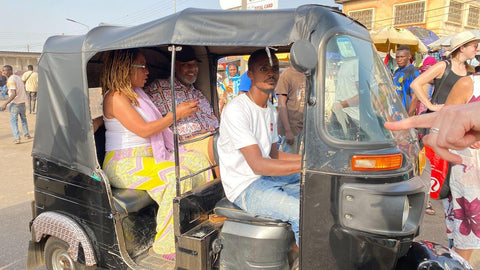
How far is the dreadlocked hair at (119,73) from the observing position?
2785mm

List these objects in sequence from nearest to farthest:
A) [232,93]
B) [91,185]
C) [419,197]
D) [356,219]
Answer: [356,219]
[419,197]
[91,185]
[232,93]

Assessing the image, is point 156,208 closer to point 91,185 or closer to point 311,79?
A: point 91,185

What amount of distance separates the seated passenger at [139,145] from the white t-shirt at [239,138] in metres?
0.39

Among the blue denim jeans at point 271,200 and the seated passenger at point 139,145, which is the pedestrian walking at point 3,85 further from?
the blue denim jeans at point 271,200

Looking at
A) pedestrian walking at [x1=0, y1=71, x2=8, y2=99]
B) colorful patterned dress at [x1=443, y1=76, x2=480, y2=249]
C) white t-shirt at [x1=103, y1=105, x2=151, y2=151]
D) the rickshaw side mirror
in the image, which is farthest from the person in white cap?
pedestrian walking at [x1=0, y1=71, x2=8, y2=99]

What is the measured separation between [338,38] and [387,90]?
594 mm

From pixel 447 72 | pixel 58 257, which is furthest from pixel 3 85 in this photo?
pixel 447 72

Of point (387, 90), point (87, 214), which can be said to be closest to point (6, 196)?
point (87, 214)

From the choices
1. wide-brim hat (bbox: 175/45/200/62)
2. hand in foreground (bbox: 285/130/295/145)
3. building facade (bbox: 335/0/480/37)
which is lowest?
hand in foreground (bbox: 285/130/295/145)

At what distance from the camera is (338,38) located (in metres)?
1.90

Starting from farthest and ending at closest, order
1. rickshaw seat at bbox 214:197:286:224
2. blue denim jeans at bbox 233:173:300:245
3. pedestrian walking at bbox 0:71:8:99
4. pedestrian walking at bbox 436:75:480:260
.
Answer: pedestrian walking at bbox 0:71:8:99 → pedestrian walking at bbox 436:75:480:260 → rickshaw seat at bbox 214:197:286:224 → blue denim jeans at bbox 233:173:300:245

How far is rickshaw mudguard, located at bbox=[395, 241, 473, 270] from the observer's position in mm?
1919

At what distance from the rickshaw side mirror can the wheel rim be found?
250 centimetres

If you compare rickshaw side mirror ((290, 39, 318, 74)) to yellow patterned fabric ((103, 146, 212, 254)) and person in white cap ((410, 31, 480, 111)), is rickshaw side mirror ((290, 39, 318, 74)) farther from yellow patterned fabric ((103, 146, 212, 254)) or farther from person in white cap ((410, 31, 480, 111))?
person in white cap ((410, 31, 480, 111))
